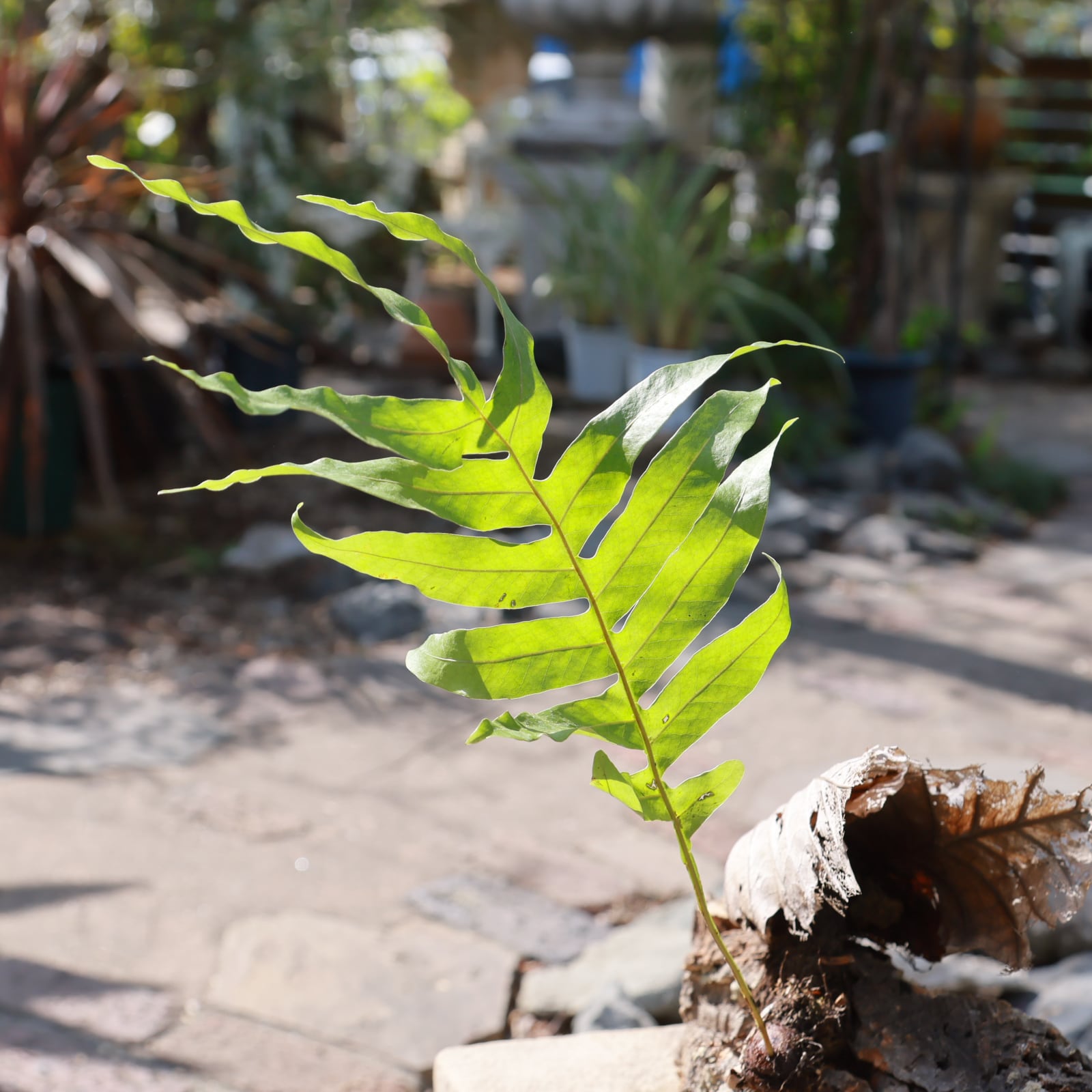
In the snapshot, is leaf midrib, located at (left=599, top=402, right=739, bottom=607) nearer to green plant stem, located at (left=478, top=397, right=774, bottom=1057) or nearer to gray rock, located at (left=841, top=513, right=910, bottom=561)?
green plant stem, located at (left=478, top=397, right=774, bottom=1057)

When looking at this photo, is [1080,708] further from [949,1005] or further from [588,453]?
[588,453]

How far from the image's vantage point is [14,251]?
→ 3582 mm

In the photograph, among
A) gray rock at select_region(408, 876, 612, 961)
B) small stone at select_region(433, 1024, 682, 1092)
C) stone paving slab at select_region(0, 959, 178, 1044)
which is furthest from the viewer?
gray rock at select_region(408, 876, 612, 961)

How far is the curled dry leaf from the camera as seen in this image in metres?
0.87

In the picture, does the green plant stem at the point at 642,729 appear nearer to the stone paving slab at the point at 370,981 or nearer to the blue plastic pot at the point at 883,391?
the stone paving slab at the point at 370,981

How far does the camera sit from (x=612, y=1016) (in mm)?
1653

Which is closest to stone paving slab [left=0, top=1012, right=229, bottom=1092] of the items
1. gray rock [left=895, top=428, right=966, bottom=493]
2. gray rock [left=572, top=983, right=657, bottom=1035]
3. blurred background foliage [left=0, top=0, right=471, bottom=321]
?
gray rock [left=572, top=983, right=657, bottom=1035]

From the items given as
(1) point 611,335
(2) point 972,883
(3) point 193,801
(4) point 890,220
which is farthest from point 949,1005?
(4) point 890,220

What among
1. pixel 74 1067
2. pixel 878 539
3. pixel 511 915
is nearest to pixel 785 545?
pixel 878 539

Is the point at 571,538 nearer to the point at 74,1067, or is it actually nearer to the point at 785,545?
the point at 74,1067

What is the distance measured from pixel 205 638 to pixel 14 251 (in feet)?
4.29

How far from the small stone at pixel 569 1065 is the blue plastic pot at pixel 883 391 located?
3.95m

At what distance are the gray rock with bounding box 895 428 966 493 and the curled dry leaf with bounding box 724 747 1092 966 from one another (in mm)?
3733

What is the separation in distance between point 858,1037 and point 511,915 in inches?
45.1
